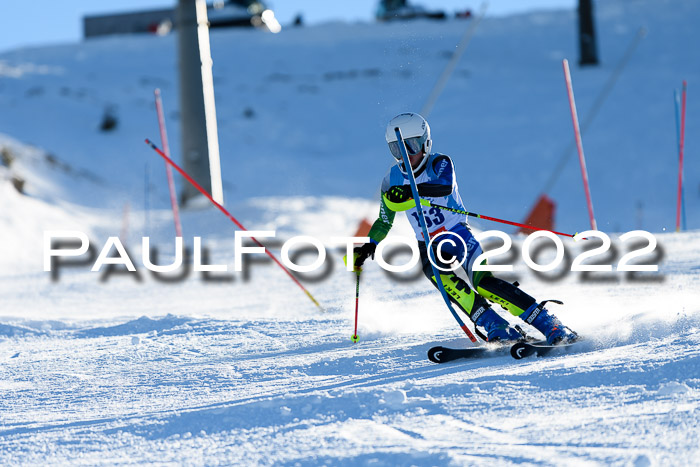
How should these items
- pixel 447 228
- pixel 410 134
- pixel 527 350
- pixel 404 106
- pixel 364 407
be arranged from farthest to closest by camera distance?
pixel 404 106, pixel 447 228, pixel 410 134, pixel 527 350, pixel 364 407

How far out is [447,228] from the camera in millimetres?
4633

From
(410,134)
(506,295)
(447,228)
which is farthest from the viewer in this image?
(447,228)

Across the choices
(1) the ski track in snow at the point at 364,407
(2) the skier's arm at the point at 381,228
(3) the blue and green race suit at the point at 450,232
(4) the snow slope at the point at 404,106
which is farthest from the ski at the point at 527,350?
(4) the snow slope at the point at 404,106

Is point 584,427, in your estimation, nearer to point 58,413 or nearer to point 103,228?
point 58,413

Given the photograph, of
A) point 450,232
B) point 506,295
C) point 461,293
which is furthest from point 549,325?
point 450,232

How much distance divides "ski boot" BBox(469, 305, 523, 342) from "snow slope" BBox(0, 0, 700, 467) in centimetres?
21

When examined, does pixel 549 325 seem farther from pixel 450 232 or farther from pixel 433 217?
pixel 433 217

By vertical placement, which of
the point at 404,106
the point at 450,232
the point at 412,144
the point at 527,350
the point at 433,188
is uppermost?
the point at 404,106

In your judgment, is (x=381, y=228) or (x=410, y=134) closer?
(x=410, y=134)

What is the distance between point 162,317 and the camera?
19.7 ft

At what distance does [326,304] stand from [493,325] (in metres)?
2.45

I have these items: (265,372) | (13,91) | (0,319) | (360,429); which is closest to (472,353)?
(265,372)

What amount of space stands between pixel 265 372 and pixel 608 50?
20.2m

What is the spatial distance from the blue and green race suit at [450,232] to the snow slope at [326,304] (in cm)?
30
